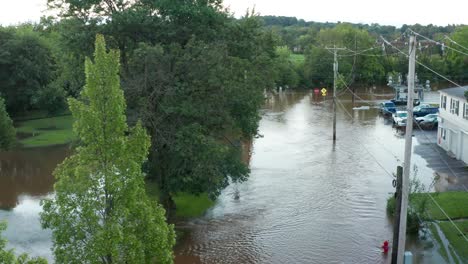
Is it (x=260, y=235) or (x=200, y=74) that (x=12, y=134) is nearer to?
(x=200, y=74)

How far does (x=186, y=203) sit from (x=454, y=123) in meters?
17.1

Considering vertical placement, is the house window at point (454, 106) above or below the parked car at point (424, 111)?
above

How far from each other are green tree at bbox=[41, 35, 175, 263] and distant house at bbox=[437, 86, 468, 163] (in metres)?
24.5

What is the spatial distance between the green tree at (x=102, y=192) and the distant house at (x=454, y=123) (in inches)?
966

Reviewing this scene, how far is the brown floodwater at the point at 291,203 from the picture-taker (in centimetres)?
1927

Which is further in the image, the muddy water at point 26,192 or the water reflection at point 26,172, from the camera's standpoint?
the water reflection at point 26,172

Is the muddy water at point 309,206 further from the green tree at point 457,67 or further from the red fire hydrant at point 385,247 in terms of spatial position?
the green tree at point 457,67

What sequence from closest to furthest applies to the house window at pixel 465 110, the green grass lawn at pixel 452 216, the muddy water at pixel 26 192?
the green grass lawn at pixel 452 216 → the muddy water at pixel 26 192 → the house window at pixel 465 110

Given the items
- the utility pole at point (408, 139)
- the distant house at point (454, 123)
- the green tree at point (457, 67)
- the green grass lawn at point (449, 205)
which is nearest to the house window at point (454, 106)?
the distant house at point (454, 123)

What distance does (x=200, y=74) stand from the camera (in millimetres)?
20266

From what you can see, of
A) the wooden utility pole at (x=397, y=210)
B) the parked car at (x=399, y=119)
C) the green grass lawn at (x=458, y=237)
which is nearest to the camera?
the wooden utility pole at (x=397, y=210)

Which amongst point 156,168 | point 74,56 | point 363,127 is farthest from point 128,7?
point 363,127

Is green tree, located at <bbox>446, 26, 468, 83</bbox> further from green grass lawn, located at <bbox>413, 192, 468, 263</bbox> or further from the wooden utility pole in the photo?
the wooden utility pole

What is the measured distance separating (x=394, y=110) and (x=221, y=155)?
105 feet
